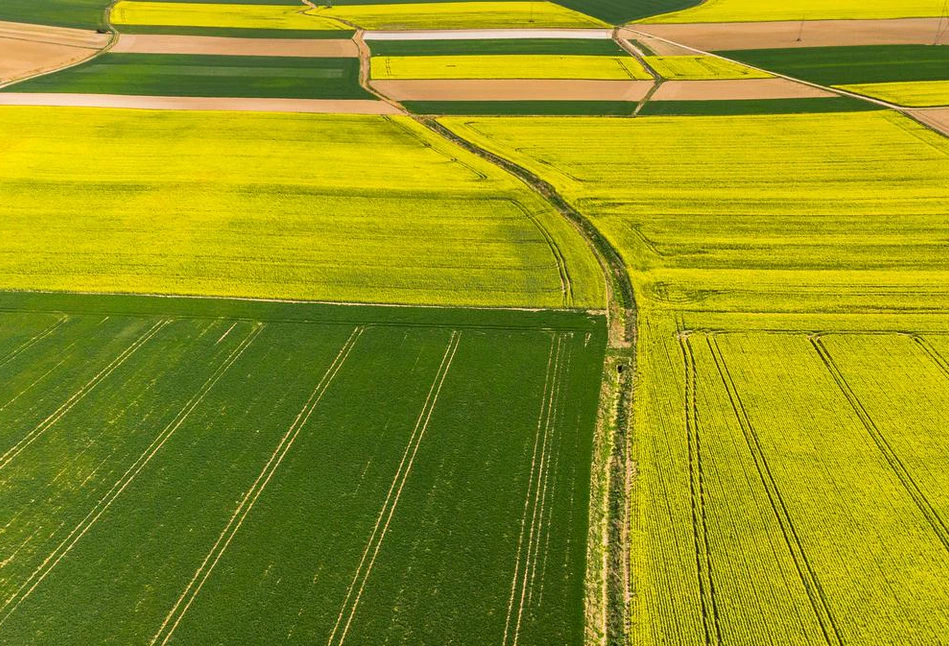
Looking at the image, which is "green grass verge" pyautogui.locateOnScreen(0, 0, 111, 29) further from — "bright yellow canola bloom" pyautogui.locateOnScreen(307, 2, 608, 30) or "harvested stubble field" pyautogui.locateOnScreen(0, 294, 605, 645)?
"harvested stubble field" pyautogui.locateOnScreen(0, 294, 605, 645)

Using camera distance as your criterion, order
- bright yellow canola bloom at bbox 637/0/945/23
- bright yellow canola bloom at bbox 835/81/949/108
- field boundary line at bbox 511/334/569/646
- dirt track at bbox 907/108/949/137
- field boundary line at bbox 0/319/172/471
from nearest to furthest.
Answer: field boundary line at bbox 511/334/569/646 < field boundary line at bbox 0/319/172/471 < dirt track at bbox 907/108/949/137 < bright yellow canola bloom at bbox 835/81/949/108 < bright yellow canola bloom at bbox 637/0/945/23

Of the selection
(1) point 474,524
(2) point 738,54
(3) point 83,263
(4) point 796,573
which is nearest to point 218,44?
(3) point 83,263

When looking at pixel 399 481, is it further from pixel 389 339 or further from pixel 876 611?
pixel 876 611

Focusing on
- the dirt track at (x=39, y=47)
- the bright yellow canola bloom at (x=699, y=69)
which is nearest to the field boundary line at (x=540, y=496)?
the bright yellow canola bloom at (x=699, y=69)

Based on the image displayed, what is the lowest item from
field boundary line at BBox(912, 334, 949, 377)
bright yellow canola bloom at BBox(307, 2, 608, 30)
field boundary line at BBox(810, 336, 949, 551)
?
field boundary line at BBox(810, 336, 949, 551)

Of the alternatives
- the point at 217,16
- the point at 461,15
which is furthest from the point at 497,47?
the point at 217,16

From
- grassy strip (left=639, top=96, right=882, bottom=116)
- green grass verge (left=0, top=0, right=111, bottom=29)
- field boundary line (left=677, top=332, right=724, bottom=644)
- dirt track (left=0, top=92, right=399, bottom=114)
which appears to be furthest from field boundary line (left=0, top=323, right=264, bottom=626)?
green grass verge (left=0, top=0, right=111, bottom=29)
